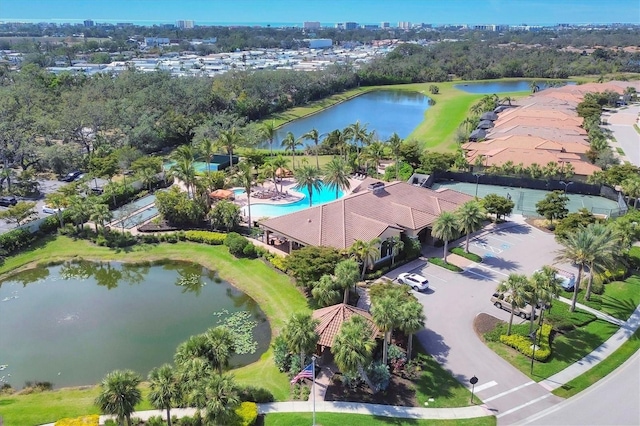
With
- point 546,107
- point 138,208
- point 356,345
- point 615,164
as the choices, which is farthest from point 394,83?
point 356,345

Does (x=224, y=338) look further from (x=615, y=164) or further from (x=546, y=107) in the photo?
(x=546, y=107)

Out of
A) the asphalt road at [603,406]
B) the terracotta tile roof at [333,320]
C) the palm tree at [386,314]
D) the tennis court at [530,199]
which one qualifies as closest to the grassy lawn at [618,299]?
the asphalt road at [603,406]

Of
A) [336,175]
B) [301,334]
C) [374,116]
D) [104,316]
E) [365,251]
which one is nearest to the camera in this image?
[301,334]

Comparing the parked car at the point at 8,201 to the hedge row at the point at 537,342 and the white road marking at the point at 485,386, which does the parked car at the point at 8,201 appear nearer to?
the white road marking at the point at 485,386

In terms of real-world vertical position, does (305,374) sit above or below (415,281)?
below

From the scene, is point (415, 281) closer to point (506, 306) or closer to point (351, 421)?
point (506, 306)

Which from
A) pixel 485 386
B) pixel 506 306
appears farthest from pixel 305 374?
pixel 506 306

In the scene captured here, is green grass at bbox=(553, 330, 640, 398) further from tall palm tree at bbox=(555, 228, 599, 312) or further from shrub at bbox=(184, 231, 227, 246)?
shrub at bbox=(184, 231, 227, 246)
